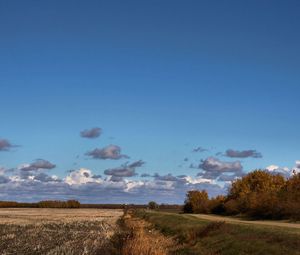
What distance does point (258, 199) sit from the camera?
8050cm

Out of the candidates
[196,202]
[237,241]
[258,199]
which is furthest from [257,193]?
[237,241]

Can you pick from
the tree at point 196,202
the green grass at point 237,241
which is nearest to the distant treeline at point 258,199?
the tree at point 196,202

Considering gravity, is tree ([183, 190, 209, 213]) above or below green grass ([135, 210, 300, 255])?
above

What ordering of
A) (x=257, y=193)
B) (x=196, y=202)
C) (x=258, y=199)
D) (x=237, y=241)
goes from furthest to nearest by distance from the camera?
(x=196, y=202) → (x=257, y=193) → (x=258, y=199) → (x=237, y=241)

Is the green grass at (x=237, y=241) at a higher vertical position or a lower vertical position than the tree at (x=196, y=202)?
lower

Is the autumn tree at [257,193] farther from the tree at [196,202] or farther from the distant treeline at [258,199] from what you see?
the tree at [196,202]

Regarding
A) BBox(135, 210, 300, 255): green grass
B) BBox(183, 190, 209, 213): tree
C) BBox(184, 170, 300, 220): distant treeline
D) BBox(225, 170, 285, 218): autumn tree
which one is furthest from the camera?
BBox(183, 190, 209, 213): tree

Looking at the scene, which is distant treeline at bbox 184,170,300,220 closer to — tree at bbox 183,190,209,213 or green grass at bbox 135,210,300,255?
tree at bbox 183,190,209,213

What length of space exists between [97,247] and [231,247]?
9238mm

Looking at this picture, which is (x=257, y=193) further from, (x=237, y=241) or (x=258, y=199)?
(x=237, y=241)

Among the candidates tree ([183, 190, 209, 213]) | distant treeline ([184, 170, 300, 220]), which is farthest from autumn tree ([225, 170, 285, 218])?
tree ([183, 190, 209, 213])

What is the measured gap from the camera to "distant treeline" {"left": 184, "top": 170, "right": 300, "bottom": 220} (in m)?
69.5

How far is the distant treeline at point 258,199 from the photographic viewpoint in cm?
6951

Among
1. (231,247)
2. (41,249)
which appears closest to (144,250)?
(231,247)
